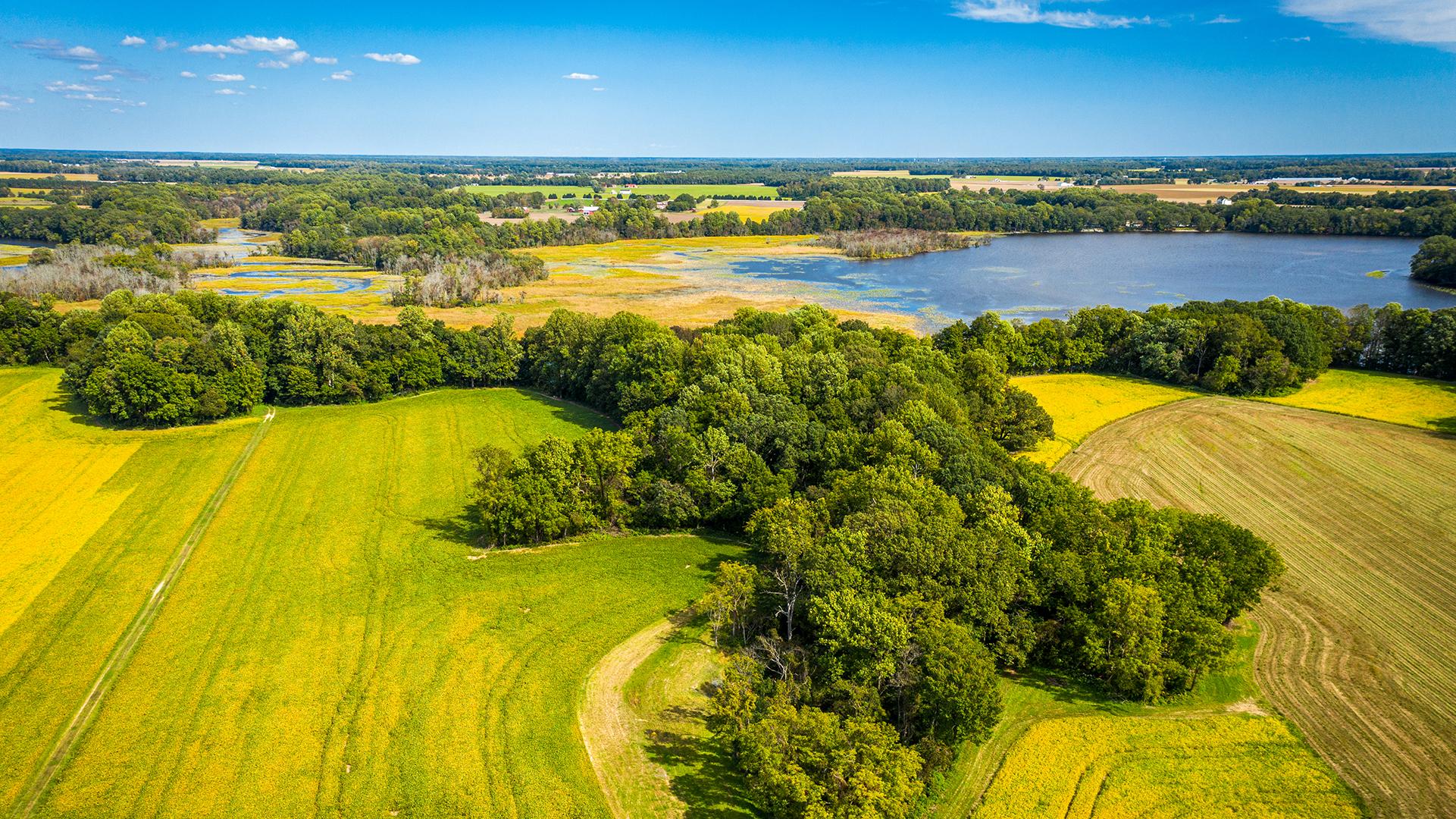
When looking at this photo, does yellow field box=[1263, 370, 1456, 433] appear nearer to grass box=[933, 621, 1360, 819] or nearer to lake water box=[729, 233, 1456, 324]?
lake water box=[729, 233, 1456, 324]

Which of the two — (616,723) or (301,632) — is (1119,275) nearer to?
(616,723)

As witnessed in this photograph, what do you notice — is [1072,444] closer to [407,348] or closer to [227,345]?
[407,348]

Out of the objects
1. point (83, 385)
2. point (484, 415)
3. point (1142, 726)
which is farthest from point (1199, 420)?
point (83, 385)

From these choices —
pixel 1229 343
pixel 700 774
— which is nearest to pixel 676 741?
pixel 700 774

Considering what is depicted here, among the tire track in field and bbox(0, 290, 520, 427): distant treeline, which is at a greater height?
bbox(0, 290, 520, 427): distant treeline

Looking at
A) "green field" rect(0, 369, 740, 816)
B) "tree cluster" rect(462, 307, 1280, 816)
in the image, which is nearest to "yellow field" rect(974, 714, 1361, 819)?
"tree cluster" rect(462, 307, 1280, 816)

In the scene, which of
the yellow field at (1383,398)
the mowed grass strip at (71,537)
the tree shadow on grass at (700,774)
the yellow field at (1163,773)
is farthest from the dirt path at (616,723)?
the yellow field at (1383,398)
